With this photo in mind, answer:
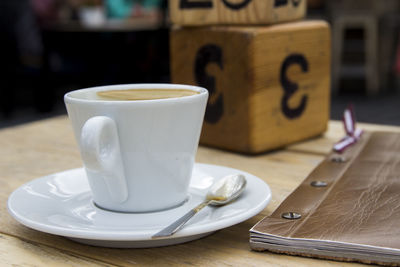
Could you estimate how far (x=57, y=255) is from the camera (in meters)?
0.37

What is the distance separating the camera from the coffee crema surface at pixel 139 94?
468 millimetres

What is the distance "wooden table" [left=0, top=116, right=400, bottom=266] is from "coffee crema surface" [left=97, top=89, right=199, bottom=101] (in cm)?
13

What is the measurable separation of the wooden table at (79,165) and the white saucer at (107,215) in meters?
0.01

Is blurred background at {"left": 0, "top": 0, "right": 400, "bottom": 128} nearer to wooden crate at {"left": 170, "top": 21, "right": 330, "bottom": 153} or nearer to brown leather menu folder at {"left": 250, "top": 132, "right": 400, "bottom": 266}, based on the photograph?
wooden crate at {"left": 170, "top": 21, "right": 330, "bottom": 153}

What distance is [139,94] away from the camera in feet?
1.58

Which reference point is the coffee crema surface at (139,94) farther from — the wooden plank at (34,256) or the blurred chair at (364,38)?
the blurred chair at (364,38)

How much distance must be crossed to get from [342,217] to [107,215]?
181mm

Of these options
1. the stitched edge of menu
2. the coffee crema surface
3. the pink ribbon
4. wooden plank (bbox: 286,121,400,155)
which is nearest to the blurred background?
wooden plank (bbox: 286,121,400,155)

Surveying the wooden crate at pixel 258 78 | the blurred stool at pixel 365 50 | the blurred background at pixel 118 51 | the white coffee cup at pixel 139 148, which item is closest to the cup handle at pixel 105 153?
the white coffee cup at pixel 139 148

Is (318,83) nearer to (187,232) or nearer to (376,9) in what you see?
(187,232)

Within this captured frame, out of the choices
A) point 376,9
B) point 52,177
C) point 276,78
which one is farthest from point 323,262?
point 376,9

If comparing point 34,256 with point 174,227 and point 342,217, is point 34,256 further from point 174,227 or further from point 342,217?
point 342,217

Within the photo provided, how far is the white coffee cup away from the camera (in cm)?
38

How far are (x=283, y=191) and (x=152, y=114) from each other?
0.62 feet
